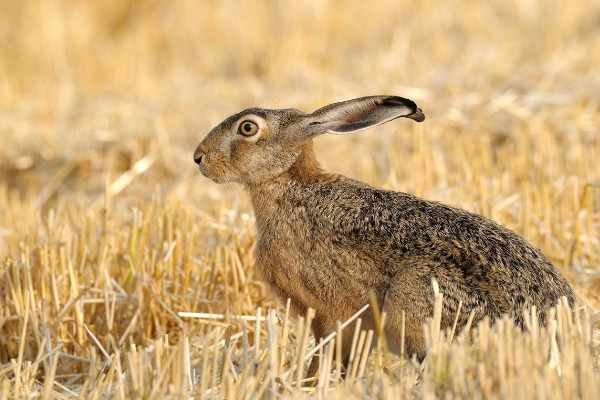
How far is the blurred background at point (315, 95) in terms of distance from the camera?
7145 millimetres

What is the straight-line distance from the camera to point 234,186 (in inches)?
240

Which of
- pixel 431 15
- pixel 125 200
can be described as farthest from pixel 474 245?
pixel 431 15

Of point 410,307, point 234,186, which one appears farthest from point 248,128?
point 410,307

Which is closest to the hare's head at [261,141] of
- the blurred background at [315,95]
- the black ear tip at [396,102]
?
the black ear tip at [396,102]

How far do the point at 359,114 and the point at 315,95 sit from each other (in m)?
5.80

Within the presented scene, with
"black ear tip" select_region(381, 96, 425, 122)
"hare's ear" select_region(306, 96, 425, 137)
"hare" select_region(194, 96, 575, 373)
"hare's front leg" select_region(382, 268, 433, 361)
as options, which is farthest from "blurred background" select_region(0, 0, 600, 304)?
"hare's front leg" select_region(382, 268, 433, 361)

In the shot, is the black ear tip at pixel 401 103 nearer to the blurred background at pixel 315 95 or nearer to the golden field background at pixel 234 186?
the golden field background at pixel 234 186

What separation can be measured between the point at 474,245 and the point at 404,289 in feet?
1.14

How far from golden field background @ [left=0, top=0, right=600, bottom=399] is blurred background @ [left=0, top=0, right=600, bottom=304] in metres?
0.03

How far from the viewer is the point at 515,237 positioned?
417 cm

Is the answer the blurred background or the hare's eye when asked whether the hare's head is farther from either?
the blurred background

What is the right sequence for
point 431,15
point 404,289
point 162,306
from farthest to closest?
1. point 431,15
2. point 162,306
3. point 404,289

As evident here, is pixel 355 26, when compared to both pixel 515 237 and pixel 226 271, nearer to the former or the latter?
pixel 226 271

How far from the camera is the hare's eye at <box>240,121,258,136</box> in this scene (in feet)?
16.1
